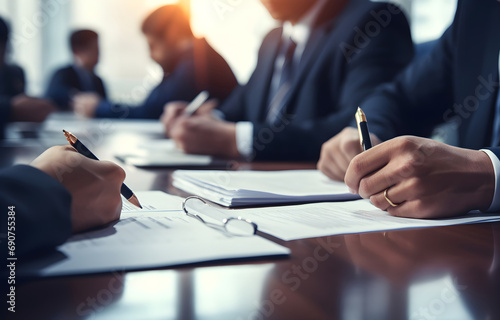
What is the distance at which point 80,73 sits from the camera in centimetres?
517

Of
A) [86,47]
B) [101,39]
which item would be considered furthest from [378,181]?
[101,39]

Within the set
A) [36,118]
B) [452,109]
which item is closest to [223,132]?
[452,109]

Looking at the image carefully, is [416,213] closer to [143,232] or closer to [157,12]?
[143,232]

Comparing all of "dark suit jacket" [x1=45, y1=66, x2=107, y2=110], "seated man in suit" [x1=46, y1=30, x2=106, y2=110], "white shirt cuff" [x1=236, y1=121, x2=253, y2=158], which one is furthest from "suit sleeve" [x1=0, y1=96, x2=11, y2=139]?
"seated man in suit" [x1=46, y1=30, x2=106, y2=110]

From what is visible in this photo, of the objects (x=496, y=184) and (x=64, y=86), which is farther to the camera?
(x=64, y=86)

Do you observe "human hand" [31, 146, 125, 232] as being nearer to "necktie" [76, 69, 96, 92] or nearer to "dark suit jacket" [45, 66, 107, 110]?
"dark suit jacket" [45, 66, 107, 110]

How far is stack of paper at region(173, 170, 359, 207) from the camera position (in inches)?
26.8

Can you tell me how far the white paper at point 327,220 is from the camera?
0.51 meters

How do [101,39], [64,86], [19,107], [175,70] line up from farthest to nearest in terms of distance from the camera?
[101,39], [64,86], [175,70], [19,107]

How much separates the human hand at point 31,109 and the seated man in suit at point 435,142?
71.7 inches

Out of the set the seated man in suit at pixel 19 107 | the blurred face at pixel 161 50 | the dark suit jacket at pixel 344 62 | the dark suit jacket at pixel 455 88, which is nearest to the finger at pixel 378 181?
the dark suit jacket at pixel 455 88

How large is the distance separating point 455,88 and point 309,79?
1.75 feet

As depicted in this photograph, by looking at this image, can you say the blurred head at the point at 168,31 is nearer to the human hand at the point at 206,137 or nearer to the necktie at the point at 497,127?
the human hand at the point at 206,137

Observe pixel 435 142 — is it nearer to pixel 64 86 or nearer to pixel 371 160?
pixel 371 160
